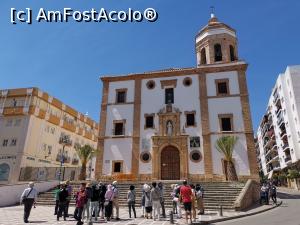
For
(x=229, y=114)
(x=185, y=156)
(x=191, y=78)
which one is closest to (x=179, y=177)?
(x=185, y=156)

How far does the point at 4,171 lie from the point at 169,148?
20870mm

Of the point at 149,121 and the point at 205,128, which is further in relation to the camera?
the point at 149,121

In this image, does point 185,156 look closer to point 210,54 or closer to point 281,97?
point 210,54

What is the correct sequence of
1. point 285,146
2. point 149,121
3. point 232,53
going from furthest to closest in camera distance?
point 285,146 → point 232,53 → point 149,121

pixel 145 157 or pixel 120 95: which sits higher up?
pixel 120 95

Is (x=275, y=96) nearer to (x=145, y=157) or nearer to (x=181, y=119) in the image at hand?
(x=181, y=119)

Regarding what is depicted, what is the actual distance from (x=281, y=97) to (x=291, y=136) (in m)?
9.05

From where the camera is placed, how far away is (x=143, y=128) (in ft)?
90.7

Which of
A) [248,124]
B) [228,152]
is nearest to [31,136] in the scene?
[228,152]

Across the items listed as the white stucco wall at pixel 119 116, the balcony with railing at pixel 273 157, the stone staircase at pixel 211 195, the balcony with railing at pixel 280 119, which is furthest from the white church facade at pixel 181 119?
the balcony with railing at pixel 273 157

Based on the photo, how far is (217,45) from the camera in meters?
30.1

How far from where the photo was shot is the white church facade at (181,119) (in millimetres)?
25250

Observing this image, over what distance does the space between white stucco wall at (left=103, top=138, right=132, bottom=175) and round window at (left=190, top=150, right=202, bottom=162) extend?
612cm

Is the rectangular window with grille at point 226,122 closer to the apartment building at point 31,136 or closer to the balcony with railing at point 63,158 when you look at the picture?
the apartment building at point 31,136
